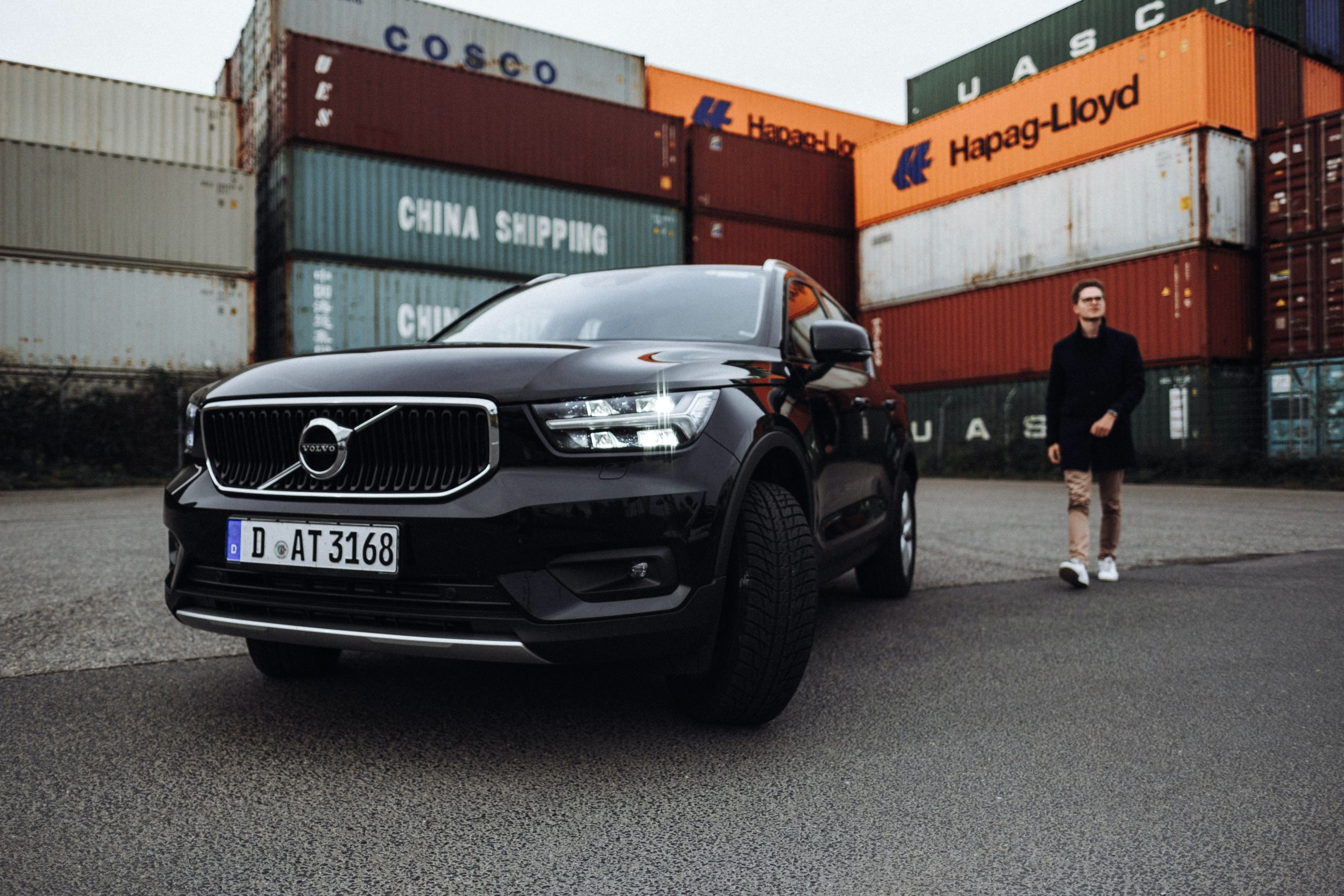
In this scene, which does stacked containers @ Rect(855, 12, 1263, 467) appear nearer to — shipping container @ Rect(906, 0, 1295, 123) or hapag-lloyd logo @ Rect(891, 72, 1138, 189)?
hapag-lloyd logo @ Rect(891, 72, 1138, 189)

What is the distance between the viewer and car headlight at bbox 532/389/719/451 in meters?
2.34

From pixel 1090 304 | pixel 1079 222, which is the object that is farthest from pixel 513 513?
pixel 1079 222

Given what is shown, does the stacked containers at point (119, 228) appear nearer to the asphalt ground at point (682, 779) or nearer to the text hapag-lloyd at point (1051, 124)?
the text hapag-lloyd at point (1051, 124)

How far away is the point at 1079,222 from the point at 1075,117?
2.03m

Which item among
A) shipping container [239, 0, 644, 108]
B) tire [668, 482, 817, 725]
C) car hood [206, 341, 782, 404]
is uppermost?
shipping container [239, 0, 644, 108]

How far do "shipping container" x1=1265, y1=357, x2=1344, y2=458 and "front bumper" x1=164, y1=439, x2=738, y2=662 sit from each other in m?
16.1

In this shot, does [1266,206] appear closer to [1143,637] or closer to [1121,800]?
[1143,637]

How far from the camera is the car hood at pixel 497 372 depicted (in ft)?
7.84

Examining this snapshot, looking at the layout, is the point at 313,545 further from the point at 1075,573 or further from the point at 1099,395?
the point at 1099,395

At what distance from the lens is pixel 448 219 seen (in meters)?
18.2

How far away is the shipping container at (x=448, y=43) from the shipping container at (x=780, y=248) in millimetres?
4147

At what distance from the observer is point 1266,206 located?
16.8 meters

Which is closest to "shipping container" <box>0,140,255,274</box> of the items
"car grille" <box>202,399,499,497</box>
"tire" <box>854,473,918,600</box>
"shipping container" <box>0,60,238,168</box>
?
"shipping container" <box>0,60,238,168</box>

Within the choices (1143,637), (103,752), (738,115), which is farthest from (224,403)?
(738,115)
